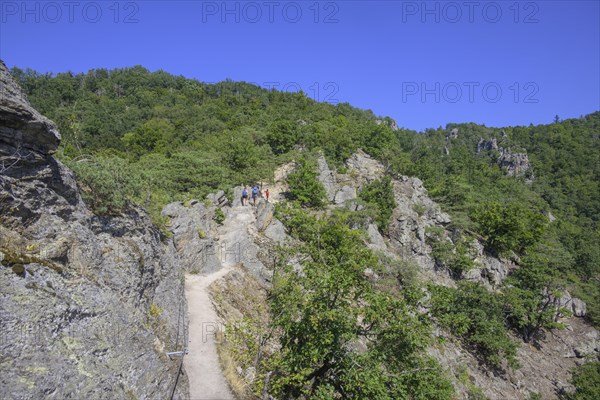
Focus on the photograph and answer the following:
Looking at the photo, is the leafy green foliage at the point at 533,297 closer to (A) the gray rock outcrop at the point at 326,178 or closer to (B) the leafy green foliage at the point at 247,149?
(B) the leafy green foliage at the point at 247,149

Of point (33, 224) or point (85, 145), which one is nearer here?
point (33, 224)

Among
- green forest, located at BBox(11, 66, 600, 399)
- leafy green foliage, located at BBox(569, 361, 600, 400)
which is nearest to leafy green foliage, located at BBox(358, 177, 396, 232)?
green forest, located at BBox(11, 66, 600, 399)

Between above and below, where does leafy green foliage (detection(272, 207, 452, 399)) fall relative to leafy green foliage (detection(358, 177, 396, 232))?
below

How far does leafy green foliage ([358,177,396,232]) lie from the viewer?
3594 cm

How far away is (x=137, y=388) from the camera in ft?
30.5

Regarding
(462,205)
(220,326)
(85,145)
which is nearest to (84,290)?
(220,326)

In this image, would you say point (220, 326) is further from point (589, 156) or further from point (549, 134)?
point (549, 134)

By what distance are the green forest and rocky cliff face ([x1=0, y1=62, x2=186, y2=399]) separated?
6.66 feet

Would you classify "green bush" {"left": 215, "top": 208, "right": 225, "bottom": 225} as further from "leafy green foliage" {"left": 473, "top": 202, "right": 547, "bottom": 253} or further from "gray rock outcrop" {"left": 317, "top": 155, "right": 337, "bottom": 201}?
"leafy green foliage" {"left": 473, "top": 202, "right": 547, "bottom": 253}

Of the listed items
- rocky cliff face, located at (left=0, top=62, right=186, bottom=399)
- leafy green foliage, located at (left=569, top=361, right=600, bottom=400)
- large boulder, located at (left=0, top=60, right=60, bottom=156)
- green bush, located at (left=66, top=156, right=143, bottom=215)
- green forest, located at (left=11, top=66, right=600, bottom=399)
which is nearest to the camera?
rocky cliff face, located at (left=0, top=62, right=186, bottom=399)

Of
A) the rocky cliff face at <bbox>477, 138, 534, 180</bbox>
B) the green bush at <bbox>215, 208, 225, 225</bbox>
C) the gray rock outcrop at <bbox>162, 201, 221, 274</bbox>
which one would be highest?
the rocky cliff face at <bbox>477, 138, 534, 180</bbox>

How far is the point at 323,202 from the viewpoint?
33594 mm

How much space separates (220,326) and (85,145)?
120 feet

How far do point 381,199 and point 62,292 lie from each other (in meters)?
31.8
